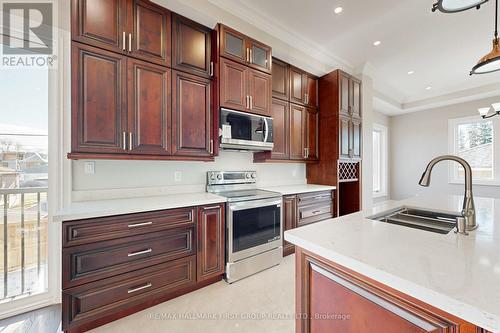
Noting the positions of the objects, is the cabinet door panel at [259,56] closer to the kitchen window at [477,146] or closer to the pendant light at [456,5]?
the pendant light at [456,5]

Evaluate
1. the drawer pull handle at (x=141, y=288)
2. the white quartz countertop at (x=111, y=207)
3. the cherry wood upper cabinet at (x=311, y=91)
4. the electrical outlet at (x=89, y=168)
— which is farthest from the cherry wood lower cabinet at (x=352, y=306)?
the cherry wood upper cabinet at (x=311, y=91)

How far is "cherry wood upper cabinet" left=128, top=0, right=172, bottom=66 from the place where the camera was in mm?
2006

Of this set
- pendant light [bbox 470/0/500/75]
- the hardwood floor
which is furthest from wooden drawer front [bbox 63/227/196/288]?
pendant light [bbox 470/0/500/75]

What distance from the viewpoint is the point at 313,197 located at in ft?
10.6

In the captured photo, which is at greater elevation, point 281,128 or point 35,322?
point 281,128

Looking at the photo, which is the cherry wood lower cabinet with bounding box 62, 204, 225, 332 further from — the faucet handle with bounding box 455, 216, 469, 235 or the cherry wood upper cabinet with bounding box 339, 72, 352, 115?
the cherry wood upper cabinet with bounding box 339, 72, 352, 115

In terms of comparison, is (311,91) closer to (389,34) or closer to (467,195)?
(389,34)

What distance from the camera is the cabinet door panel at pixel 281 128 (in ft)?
10.4

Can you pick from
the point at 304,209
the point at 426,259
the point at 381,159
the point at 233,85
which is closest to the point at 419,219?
the point at 426,259

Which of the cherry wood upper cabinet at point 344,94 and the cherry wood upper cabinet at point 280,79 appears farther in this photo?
the cherry wood upper cabinet at point 344,94

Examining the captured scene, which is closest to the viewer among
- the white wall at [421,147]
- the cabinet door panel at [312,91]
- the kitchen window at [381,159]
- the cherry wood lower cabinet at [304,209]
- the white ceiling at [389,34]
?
the white ceiling at [389,34]

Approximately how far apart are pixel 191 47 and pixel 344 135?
2.72 metres

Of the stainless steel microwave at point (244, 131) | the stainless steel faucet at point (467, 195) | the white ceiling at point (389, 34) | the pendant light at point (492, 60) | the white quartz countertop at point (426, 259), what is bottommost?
the white quartz countertop at point (426, 259)

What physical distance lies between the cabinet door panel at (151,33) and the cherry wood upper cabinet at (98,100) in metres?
0.22
